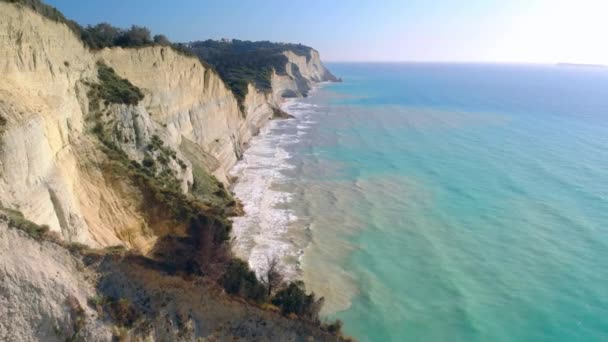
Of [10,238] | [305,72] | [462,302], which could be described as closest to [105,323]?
[10,238]

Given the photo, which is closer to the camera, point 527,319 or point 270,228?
point 527,319

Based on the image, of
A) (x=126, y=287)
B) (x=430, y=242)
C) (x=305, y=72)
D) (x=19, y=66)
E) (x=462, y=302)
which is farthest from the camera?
(x=305, y=72)

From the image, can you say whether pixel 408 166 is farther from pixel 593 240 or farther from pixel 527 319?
pixel 527 319

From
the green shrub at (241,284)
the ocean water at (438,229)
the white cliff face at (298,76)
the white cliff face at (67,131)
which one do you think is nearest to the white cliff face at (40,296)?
the white cliff face at (67,131)

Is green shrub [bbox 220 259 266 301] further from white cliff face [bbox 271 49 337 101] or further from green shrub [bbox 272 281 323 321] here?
white cliff face [bbox 271 49 337 101]

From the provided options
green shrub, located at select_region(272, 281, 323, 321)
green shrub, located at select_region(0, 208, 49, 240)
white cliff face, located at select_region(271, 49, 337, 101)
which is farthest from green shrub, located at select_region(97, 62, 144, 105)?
white cliff face, located at select_region(271, 49, 337, 101)

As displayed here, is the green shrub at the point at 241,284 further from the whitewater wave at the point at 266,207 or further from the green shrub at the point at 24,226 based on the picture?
the whitewater wave at the point at 266,207
